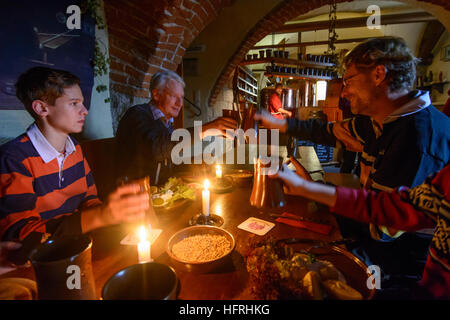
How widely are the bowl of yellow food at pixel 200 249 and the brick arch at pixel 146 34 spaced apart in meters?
2.41

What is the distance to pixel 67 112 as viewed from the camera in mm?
1450

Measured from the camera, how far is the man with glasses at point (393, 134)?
46.1 inches

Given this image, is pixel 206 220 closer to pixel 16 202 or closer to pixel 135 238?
pixel 135 238

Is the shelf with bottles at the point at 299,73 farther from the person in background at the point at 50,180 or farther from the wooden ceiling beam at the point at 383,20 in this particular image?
the person in background at the point at 50,180

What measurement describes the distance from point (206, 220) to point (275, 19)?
445cm

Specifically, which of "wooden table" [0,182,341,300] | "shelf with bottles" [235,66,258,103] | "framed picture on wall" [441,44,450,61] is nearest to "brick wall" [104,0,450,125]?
"wooden table" [0,182,341,300]

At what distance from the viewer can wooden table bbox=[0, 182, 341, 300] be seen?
2.59 ft

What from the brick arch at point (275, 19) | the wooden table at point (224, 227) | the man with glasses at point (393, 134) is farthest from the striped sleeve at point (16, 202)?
the brick arch at point (275, 19)

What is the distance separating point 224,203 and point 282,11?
410 centimetres

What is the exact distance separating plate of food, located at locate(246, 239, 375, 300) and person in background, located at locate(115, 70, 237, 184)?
113 centimetres

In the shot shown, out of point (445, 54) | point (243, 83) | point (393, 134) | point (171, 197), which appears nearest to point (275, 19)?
point (243, 83)

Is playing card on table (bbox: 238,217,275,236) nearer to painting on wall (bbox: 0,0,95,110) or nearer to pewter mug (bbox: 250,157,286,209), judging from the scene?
pewter mug (bbox: 250,157,286,209)

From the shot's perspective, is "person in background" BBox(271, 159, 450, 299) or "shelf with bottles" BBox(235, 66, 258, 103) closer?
"person in background" BBox(271, 159, 450, 299)
